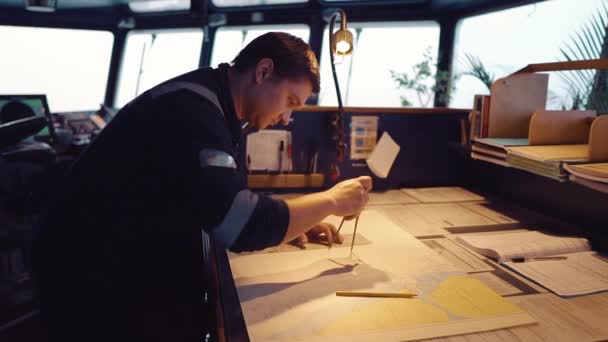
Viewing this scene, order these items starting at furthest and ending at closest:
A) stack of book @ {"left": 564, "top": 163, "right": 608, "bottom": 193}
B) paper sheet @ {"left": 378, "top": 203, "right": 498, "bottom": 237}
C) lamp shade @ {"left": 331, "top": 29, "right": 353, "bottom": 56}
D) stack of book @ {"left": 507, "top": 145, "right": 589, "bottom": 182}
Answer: lamp shade @ {"left": 331, "top": 29, "right": 353, "bottom": 56} < paper sheet @ {"left": 378, "top": 203, "right": 498, "bottom": 237} < stack of book @ {"left": 507, "top": 145, "right": 589, "bottom": 182} < stack of book @ {"left": 564, "top": 163, "right": 608, "bottom": 193}

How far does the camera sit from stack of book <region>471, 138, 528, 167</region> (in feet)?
4.82

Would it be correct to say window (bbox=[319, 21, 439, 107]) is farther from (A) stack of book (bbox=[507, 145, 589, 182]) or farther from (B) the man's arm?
(B) the man's arm

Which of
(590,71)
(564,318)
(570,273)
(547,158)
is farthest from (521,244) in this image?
(590,71)

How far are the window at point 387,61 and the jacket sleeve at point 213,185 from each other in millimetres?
4097

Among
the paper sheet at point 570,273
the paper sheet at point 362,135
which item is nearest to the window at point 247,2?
the paper sheet at point 362,135

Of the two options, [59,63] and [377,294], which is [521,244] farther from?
[59,63]

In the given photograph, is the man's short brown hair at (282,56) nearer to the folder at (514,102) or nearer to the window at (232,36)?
the folder at (514,102)

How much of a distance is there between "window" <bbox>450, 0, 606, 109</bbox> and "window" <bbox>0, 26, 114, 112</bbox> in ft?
13.5

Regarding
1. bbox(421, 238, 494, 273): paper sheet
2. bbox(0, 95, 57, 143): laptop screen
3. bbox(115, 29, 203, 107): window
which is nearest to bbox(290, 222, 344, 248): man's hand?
bbox(421, 238, 494, 273): paper sheet

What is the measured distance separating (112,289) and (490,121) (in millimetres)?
1369

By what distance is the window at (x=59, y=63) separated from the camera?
450 centimetres

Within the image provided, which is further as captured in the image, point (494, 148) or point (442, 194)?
point (442, 194)

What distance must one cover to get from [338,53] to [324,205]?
2.43ft

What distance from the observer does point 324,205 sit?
3.44 feet
